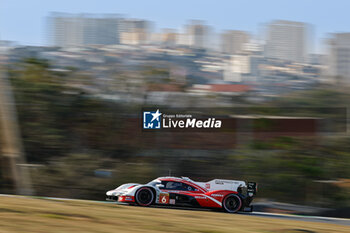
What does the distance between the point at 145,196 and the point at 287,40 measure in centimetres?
3051

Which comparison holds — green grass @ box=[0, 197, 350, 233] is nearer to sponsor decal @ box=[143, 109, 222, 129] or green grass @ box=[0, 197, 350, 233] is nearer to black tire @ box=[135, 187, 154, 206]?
black tire @ box=[135, 187, 154, 206]

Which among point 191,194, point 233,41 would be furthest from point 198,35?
point 191,194

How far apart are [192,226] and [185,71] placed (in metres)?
18.1

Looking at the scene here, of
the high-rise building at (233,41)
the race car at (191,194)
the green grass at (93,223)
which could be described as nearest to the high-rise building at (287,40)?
the high-rise building at (233,41)

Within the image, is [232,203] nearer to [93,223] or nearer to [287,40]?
[93,223]

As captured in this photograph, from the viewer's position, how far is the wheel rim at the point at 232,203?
12141mm

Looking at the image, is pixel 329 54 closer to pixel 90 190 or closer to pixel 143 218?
pixel 90 190

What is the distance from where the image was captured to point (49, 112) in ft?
76.4

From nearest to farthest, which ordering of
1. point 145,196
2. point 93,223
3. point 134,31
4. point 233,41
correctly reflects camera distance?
point 93,223 < point 145,196 < point 134,31 < point 233,41

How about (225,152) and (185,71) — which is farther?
(185,71)

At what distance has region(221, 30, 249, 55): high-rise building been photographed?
32594 millimetres

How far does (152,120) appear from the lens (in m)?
21.4

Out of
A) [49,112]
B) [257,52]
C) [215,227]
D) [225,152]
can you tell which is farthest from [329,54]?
[215,227]

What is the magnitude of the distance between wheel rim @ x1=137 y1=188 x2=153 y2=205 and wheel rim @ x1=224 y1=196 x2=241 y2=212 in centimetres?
206
